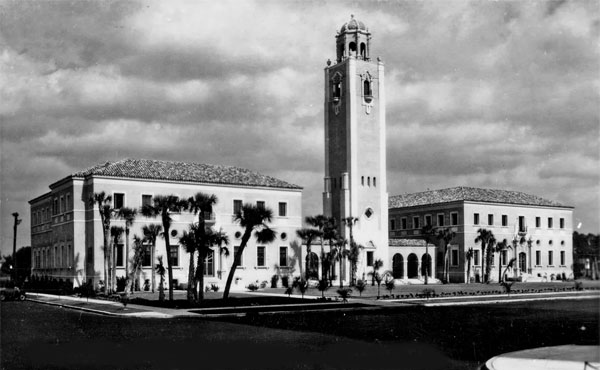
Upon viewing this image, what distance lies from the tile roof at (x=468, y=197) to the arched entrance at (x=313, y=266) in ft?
65.9

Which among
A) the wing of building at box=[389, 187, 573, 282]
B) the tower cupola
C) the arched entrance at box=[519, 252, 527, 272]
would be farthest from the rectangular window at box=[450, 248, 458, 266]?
the tower cupola

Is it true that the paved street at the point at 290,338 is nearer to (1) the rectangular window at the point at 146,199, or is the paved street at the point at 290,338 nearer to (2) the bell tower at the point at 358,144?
(1) the rectangular window at the point at 146,199

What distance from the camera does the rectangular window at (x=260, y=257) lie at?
2136 inches

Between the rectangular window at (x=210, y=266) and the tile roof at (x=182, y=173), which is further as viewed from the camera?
the rectangular window at (x=210, y=266)

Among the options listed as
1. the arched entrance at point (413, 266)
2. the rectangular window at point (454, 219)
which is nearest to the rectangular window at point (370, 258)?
the arched entrance at point (413, 266)

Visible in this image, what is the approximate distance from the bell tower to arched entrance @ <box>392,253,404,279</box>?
4.28m

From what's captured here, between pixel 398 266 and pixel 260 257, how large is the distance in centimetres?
1883

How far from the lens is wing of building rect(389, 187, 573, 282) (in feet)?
228

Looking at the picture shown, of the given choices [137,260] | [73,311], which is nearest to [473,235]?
[137,260]

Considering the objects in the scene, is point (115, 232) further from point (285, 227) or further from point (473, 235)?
point (473, 235)

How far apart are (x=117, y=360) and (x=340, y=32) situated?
5465cm

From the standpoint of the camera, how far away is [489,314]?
1121 inches

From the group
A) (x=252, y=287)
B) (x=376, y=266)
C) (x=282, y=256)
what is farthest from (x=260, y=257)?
(x=376, y=266)

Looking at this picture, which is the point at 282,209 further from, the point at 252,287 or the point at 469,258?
the point at 469,258
